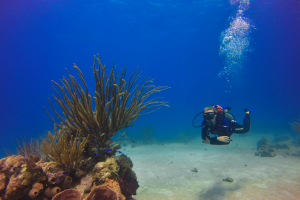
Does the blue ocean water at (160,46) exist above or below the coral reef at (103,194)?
above

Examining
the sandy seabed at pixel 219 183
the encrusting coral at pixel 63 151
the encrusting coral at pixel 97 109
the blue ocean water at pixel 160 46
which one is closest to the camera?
the encrusting coral at pixel 63 151

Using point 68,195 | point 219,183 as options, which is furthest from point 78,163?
point 219,183

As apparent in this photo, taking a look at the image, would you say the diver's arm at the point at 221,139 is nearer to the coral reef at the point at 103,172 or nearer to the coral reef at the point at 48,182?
the coral reef at the point at 48,182

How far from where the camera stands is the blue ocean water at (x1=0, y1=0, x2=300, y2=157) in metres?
28.1

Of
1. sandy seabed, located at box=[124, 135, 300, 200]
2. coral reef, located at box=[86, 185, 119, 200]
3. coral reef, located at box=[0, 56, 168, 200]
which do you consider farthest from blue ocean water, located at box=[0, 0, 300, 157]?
coral reef, located at box=[86, 185, 119, 200]

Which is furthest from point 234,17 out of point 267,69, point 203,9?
point 267,69

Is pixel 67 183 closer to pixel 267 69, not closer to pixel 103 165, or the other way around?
pixel 103 165

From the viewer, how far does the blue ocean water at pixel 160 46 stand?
2812 cm

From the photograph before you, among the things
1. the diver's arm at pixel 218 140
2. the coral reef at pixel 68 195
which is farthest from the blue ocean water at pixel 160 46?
the diver's arm at pixel 218 140

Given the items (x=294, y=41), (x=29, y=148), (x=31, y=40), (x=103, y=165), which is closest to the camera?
(x=103, y=165)

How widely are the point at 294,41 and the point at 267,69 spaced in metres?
19.8

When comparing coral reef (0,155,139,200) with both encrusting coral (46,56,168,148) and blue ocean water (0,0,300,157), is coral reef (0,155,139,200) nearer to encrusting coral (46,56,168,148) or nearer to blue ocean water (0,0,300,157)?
encrusting coral (46,56,168,148)

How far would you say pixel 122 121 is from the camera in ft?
10.9

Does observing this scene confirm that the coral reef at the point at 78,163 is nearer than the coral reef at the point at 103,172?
Yes
